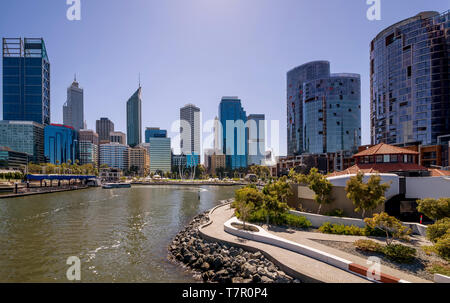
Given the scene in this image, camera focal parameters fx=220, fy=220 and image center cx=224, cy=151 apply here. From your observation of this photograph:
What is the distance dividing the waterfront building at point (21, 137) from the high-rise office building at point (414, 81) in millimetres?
240231

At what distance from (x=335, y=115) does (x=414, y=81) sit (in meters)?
44.4

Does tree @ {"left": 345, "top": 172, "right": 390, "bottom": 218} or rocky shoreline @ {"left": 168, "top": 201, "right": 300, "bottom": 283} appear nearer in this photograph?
rocky shoreline @ {"left": 168, "top": 201, "right": 300, "bottom": 283}

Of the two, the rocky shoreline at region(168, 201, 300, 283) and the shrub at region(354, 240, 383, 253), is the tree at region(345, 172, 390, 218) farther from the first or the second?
the rocky shoreline at region(168, 201, 300, 283)

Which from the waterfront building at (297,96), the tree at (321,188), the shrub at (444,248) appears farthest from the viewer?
the waterfront building at (297,96)

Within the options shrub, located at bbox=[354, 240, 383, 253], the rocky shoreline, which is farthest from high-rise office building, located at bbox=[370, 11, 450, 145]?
the rocky shoreline

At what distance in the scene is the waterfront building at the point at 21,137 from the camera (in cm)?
17812

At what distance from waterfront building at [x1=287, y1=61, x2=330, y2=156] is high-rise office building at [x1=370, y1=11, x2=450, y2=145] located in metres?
51.9

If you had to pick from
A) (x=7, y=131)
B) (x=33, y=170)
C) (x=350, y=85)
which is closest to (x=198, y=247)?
(x=350, y=85)

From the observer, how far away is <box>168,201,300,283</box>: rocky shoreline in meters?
14.5

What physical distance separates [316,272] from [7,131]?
246 metres

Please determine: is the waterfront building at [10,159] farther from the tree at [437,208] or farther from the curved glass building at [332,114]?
the tree at [437,208]

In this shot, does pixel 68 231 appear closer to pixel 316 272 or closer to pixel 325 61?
pixel 316 272

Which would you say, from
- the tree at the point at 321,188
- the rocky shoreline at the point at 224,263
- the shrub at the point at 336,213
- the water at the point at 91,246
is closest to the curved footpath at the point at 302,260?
the rocky shoreline at the point at 224,263

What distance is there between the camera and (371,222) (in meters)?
17.5
